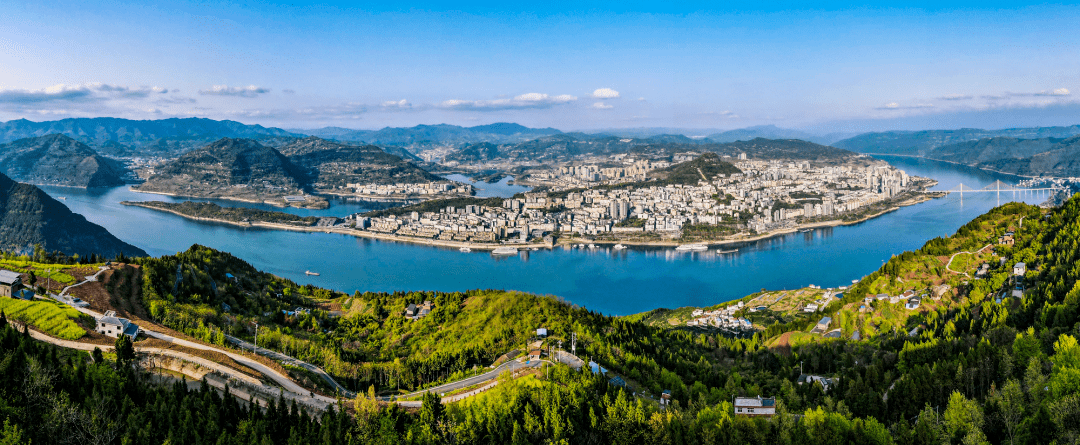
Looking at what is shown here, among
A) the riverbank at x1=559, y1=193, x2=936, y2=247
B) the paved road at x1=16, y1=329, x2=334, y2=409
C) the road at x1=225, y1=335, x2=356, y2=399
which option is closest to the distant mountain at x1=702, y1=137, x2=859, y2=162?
the riverbank at x1=559, y1=193, x2=936, y2=247

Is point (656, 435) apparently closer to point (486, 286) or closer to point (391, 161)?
point (486, 286)

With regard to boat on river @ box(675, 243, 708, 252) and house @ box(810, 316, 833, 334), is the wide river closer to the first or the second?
boat on river @ box(675, 243, 708, 252)

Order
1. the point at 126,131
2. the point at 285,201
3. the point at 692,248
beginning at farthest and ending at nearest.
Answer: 1. the point at 126,131
2. the point at 285,201
3. the point at 692,248

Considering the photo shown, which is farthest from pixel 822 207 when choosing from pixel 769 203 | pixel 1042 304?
pixel 1042 304

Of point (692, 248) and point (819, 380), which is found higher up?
point (819, 380)

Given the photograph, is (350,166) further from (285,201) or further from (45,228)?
(45,228)

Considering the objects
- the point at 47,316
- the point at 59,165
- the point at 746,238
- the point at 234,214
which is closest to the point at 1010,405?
the point at 47,316
